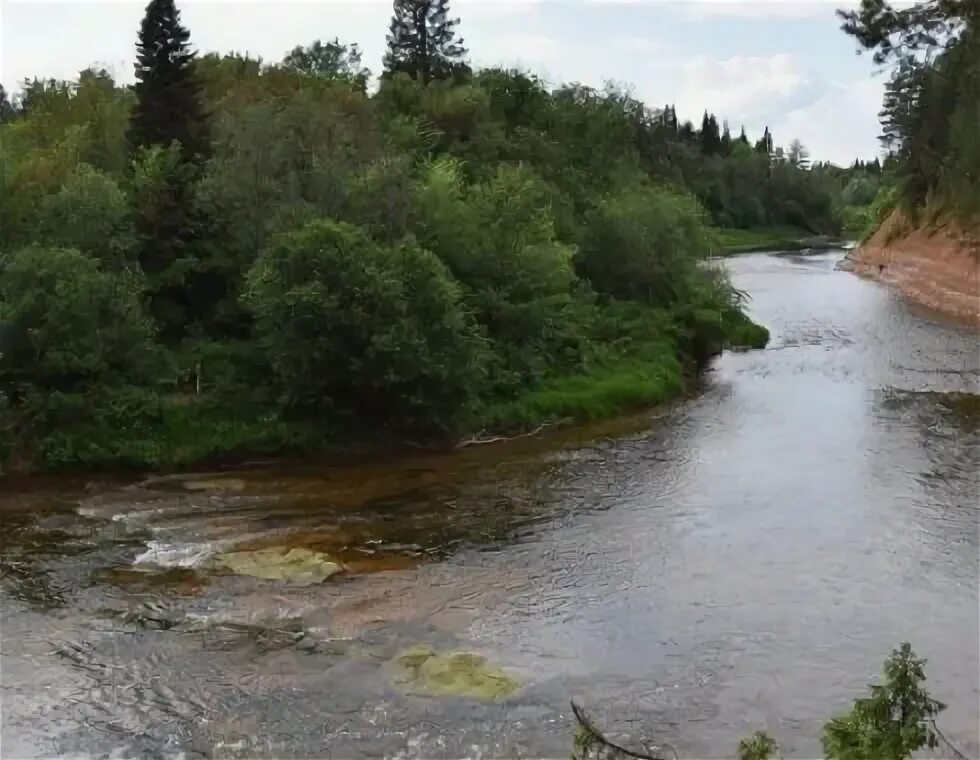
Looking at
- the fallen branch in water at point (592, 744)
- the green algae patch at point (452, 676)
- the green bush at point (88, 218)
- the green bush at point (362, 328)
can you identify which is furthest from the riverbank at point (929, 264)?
the fallen branch in water at point (592, 744)

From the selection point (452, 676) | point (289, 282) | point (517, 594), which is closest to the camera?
point (452, 676)

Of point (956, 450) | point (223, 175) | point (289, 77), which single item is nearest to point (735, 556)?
point (956, 450)

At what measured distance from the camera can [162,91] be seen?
3359 centimetres

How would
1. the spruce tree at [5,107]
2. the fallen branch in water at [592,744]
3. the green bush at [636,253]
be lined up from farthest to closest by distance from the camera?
the spruce tree at [5,107], the green bush at [636,253], the fallen branch in water at [592,744]

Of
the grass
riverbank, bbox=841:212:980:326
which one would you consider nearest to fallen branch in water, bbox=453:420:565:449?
the grass

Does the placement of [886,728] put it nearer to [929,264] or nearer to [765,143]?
[929,264]

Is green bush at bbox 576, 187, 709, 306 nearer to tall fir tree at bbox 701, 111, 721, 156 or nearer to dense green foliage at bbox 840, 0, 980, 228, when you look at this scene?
dense green foliage at bbox 840, 0, 980, 228

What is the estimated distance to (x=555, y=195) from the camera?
146 ft

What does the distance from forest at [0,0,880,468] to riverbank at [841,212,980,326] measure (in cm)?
1626

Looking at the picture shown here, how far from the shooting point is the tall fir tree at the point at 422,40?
6488cm

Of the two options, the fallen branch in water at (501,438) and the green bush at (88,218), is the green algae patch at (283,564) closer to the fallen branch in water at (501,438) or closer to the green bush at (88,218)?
the fallen branch in water at (501,438)

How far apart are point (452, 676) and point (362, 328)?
1202 cm

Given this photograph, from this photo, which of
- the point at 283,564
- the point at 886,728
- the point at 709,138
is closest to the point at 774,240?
the point at 709,138

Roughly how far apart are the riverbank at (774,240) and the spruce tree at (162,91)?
6999cm
